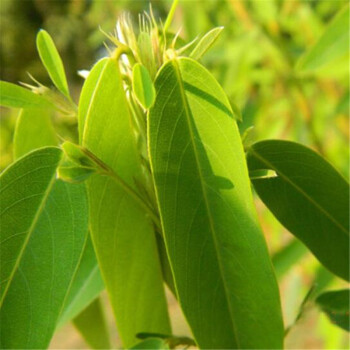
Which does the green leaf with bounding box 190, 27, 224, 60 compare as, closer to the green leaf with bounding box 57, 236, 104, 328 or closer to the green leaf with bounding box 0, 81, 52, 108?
the green leaf with bounding box 0, 81, 52, 108

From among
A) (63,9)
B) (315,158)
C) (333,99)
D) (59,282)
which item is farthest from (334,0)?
(63,9)

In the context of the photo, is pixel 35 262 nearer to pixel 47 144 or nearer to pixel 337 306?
pixel 47 144

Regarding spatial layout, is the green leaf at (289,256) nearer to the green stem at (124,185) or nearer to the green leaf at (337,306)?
the green leaf at (337,306)

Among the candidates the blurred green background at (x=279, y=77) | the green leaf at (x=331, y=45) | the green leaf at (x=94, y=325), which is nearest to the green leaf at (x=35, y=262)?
the green leaf at (x=94, y=325)

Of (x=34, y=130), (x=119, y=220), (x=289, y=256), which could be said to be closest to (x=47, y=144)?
(x=34, y=130)

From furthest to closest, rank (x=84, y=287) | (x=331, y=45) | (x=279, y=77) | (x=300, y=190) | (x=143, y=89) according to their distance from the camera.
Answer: (x=279, y=77) → (x=331, y=45) → (x=84, y=287) → (x=300, y=190) → (x=143, y=89)

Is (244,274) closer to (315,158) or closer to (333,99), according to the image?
(315,158)

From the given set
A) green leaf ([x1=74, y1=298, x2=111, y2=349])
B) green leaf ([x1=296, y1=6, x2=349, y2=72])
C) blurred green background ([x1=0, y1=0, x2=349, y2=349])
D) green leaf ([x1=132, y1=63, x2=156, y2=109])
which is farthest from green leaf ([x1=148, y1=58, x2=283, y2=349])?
blurred green background ([x1=0, y1=0, x2=349, y2=349])
